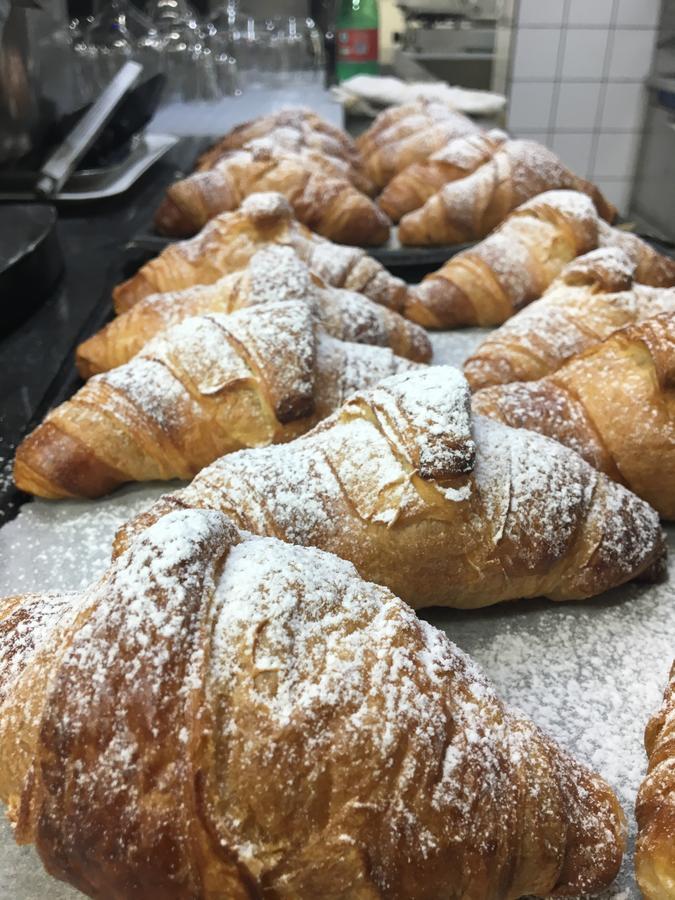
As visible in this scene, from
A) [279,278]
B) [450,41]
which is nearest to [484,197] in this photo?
[279,278]

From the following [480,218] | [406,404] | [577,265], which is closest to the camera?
[406,404]

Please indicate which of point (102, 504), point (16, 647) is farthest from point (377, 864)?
point (102, 504)

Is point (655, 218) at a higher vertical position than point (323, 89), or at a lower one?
lower

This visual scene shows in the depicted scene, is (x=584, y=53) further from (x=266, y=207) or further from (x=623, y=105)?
(x=266, y=207)

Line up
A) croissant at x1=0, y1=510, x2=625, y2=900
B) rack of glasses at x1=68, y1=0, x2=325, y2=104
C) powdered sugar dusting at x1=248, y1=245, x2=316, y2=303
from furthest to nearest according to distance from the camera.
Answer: rack of glasses at x1=68, y1=0, x2=325, y2=104 → powdered sugar dusting at x1=248, y1=245, x2=316, y2=303 → croissant at x1=0, y1=510, x2=625, y2=900

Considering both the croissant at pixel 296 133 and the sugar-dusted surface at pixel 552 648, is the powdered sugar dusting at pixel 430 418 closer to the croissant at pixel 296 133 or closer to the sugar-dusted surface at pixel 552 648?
the sugar-dusted surface at pixel 552 648

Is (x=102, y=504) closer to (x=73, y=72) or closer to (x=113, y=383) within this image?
(x=113, y=383)

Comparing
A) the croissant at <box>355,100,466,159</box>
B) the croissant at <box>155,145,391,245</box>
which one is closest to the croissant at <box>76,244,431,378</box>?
the croissant at <box>155,145,391,245</box>

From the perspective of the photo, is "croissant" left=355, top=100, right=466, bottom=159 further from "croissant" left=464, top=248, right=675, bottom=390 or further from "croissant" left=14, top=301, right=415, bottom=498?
"croissant" left=14, top=301, right=415, bottom=498
